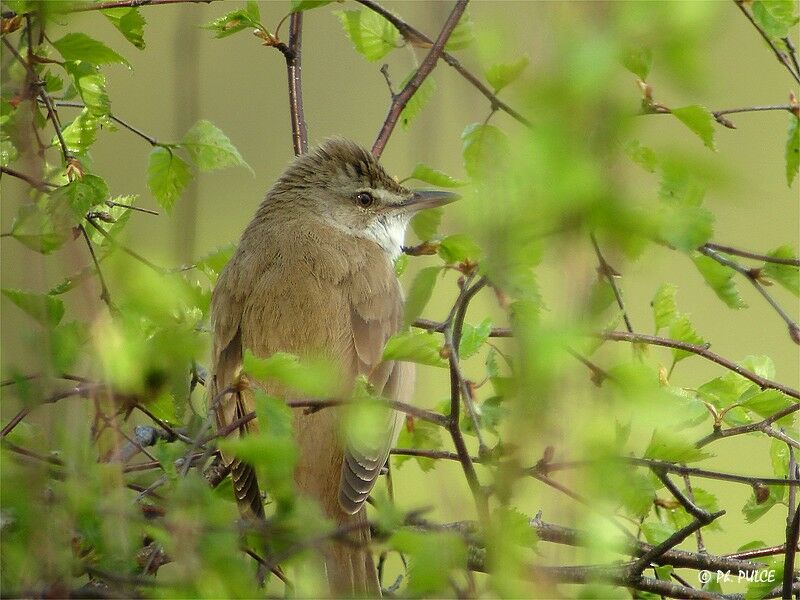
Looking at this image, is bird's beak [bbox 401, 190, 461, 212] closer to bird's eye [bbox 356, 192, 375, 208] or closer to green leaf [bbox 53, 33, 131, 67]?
bird's eye [bbox 356, 192, 375, 208]

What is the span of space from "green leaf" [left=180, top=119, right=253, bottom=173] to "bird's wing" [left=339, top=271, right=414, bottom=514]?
738mm

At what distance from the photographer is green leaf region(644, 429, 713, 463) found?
2.09 m

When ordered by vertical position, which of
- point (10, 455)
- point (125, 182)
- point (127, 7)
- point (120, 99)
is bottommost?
point (10, 455)

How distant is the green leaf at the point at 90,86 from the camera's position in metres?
2.36

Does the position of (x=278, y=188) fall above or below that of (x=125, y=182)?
below

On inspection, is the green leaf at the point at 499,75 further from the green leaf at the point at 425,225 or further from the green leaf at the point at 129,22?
the green leaf at the point at 129,22

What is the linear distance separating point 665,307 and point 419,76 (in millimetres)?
942

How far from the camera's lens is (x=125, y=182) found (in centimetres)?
615

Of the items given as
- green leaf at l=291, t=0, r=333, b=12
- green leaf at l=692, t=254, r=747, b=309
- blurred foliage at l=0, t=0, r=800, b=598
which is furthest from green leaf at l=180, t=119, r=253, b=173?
green leaf at l=692, t=254, r=747, b=309

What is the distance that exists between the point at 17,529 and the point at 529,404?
2.86 ft

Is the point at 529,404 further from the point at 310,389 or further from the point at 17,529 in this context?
the point at 17,529

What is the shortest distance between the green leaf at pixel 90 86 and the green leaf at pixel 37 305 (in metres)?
0.58

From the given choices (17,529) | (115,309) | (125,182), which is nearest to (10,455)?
(17,529)

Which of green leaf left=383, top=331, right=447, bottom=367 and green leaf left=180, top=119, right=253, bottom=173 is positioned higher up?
green leaf left=180, top=119, right=253, bottom=173
